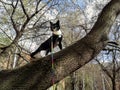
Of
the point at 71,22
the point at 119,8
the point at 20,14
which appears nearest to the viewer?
the point at 119,8

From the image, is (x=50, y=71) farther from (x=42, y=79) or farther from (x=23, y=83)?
(x=23, y=83)

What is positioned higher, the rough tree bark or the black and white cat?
the black and white cat

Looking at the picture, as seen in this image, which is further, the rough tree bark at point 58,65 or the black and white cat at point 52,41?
the black and white cat at point 52,41

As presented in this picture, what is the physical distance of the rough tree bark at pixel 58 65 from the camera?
406 centimetres

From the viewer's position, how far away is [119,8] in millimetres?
4691

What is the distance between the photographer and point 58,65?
412 cm

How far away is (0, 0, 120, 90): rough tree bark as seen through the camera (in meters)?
4.06

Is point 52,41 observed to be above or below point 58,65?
above

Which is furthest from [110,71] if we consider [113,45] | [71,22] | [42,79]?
[42,79]

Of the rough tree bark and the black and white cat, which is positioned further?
the black and white cat

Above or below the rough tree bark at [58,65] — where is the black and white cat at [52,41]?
above

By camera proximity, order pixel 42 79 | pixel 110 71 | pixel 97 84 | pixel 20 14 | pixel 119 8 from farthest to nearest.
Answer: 1. pixel 97 84
2. pixel 110 71
3. pixel 20 14
4. pixel 119 8
5. pixel 42 79

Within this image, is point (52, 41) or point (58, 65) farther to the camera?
point (52, 41)

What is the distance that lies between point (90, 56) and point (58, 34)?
1170 mm
